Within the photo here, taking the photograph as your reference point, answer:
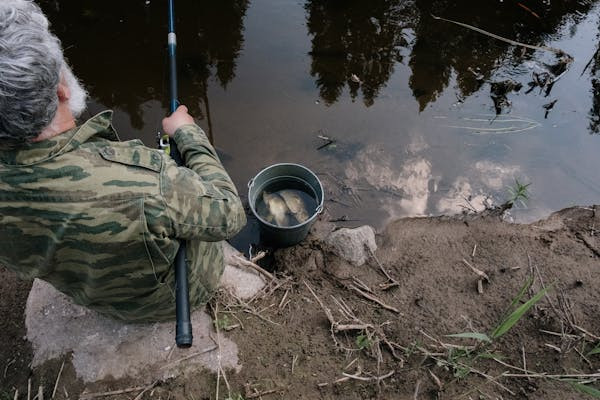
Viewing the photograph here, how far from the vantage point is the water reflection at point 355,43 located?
5073 millimetres

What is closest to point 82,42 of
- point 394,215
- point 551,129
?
point 394,215

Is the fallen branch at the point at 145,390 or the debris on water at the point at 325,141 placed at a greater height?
the debris on water at the point at 325,141

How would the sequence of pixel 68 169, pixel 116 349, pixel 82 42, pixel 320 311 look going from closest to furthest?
pixel 68 169 < pixel 116 349 < pixel 320 311 < pixel 82 42

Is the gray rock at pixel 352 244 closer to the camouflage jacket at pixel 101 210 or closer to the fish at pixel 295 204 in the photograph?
the fish at pixel 295 204

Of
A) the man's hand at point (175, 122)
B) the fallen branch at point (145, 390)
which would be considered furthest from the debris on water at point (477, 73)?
the fallen branch at point (145, 390)

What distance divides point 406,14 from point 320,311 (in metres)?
4.91

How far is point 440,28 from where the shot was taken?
576cm

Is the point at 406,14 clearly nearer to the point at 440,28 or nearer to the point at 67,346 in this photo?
the point at 440,28

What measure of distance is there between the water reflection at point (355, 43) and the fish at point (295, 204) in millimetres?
1541

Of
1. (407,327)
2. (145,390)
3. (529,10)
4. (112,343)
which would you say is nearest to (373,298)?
(407,327)

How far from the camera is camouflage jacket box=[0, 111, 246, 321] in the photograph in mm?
1339

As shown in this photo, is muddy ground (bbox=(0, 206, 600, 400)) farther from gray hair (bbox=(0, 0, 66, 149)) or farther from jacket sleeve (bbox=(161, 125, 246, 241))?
gray hair (bbox=(0, 0, 66, 149))

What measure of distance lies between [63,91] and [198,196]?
602 mm

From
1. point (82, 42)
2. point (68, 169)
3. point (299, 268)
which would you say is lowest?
point (299, 268)
